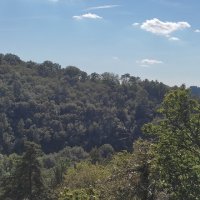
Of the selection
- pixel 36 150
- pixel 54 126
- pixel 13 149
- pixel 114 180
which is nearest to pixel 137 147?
pixel 114 180

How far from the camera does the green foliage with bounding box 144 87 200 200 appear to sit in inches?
613

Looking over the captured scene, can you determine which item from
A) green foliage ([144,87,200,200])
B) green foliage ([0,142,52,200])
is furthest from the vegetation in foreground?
green foliage ([0,142,52,200])

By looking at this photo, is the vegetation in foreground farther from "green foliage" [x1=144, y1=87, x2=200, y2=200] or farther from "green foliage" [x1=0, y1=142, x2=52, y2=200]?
"green foliage" [x1=0, y1=142, x2=52, y2=200]

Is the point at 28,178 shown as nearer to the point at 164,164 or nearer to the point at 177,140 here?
the point at 164,164

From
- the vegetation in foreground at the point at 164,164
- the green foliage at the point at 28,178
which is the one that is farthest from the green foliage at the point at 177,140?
the green foliage at the point at 28,178

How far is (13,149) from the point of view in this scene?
170 metres

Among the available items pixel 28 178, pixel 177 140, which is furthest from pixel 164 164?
pixel 28 178

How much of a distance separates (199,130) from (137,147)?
14.9 feet

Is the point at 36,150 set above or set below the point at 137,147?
below

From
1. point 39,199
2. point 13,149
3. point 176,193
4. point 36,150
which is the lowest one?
point 13,149

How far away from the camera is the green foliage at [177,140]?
15.6 meters

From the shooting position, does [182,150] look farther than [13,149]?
No

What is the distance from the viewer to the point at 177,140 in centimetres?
1599

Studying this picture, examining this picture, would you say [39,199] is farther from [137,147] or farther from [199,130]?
[199,130]
